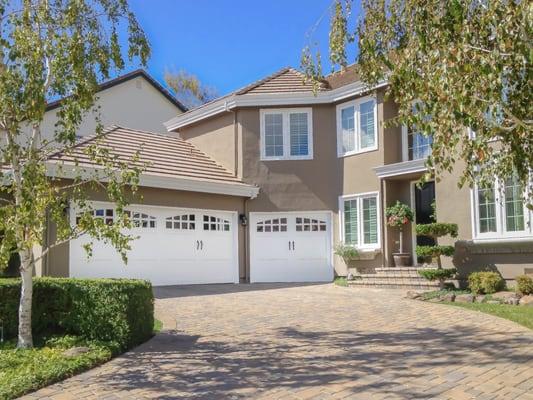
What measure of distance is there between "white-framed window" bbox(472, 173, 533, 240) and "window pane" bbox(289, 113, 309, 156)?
602 centimetres

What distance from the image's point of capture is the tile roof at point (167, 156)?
1692 cm

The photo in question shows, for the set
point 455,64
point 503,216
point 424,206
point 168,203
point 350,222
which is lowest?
point 503,216

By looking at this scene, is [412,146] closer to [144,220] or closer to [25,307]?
[144,220]

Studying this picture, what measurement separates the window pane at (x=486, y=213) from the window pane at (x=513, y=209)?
35 cm

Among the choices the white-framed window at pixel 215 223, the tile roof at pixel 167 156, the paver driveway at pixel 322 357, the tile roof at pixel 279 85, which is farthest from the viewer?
the tile roof at pixel 279 85

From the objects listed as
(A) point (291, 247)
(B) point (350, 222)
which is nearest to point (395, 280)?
(B) point (350, 222)

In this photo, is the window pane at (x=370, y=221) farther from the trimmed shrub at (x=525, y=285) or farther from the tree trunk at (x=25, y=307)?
the tree trunk at (x=25, y=307)

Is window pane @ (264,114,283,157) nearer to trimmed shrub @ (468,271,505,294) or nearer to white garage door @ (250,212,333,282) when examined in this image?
white garage door @ (250,212,333,282)

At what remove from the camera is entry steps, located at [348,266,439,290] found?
14492mm

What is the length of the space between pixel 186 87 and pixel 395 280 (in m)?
28.4

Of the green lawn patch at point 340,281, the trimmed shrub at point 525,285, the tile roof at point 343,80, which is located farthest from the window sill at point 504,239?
the tile roof at point 343,80

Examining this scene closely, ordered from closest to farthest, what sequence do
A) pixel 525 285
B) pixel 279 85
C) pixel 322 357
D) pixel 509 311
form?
pixel 322 357 → pixel 509 311 → pixel 525 285 → pixel 279 85

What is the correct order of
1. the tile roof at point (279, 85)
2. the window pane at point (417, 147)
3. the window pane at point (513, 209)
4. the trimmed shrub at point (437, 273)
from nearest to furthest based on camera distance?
the window pane at point (513, 209), the trimmed shrub at point (437, 273), the window pane at point (417, 147), the tile roof at point (279, 85)

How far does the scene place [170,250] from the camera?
16.3m
